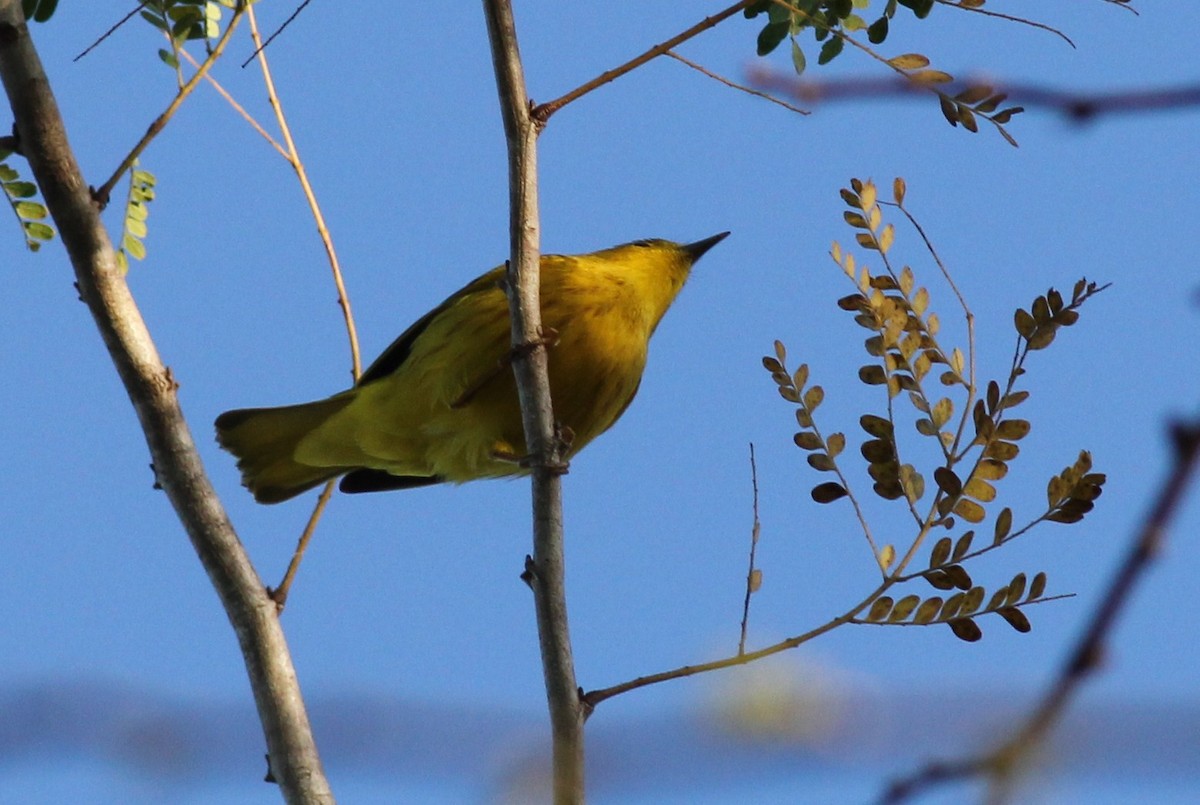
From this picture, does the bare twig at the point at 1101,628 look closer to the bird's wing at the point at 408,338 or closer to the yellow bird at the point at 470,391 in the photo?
the yellow bird at the point at 470,391

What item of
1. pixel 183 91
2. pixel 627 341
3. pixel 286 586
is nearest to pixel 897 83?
pixel 286 586

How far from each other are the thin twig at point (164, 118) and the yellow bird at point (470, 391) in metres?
1.39

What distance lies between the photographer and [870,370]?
3064mm

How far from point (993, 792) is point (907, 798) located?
18 centimetres

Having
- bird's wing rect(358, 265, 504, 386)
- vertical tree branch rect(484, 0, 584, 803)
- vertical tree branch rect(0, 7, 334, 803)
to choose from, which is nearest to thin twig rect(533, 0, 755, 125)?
vertical tree branch rect(484, 0, 584, 803)

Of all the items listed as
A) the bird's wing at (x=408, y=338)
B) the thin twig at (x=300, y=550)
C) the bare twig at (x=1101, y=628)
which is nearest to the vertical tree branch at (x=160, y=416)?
the thin twig at (x=300, y=550)

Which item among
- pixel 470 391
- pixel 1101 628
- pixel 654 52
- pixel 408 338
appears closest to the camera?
pixel 1101 628

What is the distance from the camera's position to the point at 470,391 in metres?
4.99

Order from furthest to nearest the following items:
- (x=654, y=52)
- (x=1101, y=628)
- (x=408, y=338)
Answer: (x=408, y=338) < (x=654, y=52) < (x=1101, y=628)

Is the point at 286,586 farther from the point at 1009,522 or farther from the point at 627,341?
the point at 627,341

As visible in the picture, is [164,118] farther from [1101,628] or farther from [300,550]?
[1101,628]

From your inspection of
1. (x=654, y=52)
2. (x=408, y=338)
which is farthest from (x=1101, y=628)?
(x=408, y=338)

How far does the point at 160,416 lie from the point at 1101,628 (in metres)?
3.02

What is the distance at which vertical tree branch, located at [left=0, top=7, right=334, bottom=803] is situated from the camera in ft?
10.8
